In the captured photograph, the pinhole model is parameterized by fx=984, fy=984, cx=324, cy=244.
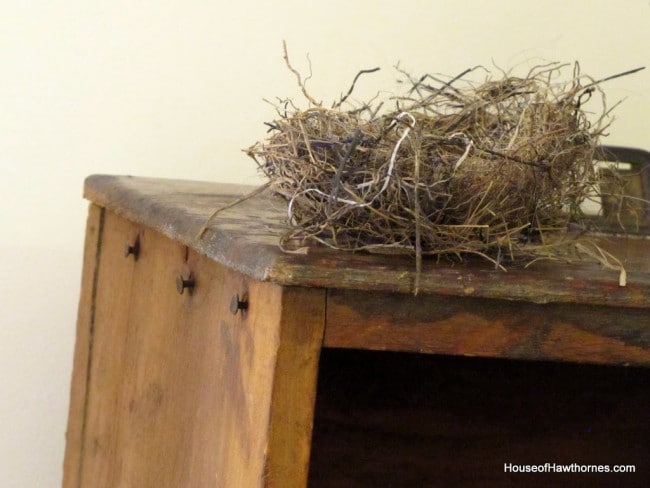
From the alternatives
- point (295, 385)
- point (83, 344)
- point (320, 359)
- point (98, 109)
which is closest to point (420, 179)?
point (295, 385)

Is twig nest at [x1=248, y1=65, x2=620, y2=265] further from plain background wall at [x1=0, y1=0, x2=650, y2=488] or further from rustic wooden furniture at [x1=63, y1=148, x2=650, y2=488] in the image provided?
plain background wall at [x1=0, y1=0, x2=650, y2=488]

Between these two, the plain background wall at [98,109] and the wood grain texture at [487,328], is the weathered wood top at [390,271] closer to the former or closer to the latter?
the wood grain texture at [487,328]

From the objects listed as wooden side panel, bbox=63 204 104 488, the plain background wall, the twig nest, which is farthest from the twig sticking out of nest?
the plain background wall

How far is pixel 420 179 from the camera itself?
A: 53 centimetres

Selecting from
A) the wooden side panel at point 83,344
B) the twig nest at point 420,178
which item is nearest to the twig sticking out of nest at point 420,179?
the twig nest at point 420,178

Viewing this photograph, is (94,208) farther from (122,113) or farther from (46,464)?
(46,464)

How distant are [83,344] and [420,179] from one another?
0.56 meters

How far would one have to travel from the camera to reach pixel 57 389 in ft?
3.77

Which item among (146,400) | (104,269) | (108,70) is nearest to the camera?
(146,400)

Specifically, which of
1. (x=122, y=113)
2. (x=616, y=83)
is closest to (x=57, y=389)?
(x=122, y=113)

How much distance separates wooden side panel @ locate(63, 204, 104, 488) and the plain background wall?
0.15m

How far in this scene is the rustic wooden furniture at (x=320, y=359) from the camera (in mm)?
523

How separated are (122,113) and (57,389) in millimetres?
331

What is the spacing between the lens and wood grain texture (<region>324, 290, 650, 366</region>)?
0.52 meters
